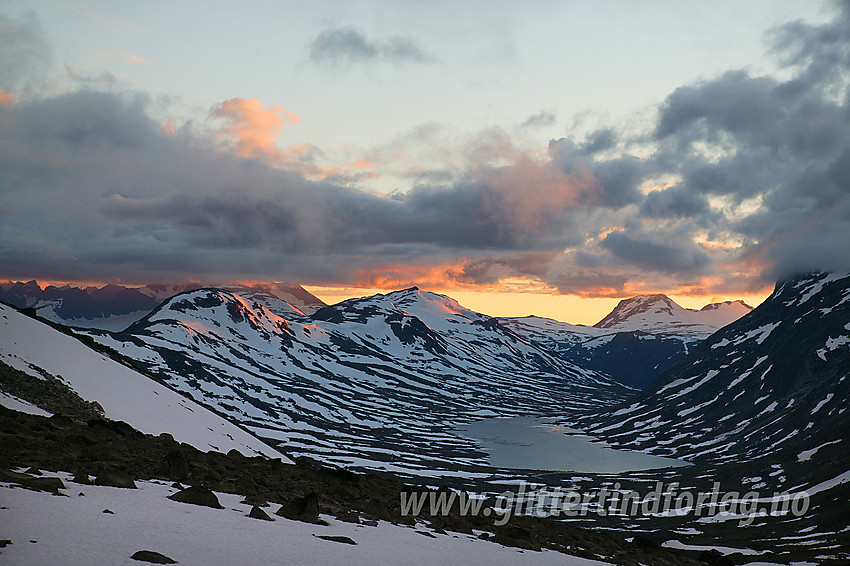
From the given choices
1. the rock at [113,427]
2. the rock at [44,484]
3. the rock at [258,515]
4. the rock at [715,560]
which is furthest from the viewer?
the rock at [715,560]

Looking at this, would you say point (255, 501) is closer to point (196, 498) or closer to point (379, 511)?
point (196, 498)

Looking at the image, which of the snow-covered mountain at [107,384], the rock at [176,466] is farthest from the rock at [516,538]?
the snow-covered mountain at [107,384]

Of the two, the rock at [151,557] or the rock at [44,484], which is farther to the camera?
the rock at [44,484]

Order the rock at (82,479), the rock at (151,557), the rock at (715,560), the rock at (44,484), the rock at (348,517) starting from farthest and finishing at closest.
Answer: the rock at (715,560) → the rock at (348,517) → the rock at (82,479) → the rock at (44,484) → the rock at (151,557)

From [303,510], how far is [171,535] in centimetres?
626

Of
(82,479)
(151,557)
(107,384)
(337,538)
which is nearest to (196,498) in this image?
(82,479)

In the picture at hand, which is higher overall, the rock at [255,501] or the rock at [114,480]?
the rock at [114,480]

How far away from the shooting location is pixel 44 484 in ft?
52.2

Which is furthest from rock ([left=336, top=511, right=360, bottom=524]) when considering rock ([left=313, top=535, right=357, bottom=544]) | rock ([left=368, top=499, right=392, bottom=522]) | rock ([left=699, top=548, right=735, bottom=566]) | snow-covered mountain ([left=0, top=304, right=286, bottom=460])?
snow-covered mountain ([left=0, top=304, right=286, bottom=460])

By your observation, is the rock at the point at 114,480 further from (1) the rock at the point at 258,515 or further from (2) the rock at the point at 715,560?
(2) the rock at the point at 715,560

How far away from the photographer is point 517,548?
25125 mm

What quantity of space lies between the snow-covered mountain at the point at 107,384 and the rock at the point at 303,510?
31419mm

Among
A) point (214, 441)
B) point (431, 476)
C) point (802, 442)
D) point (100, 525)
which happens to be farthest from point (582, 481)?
point (100, 525)

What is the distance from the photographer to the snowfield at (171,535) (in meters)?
12.2
